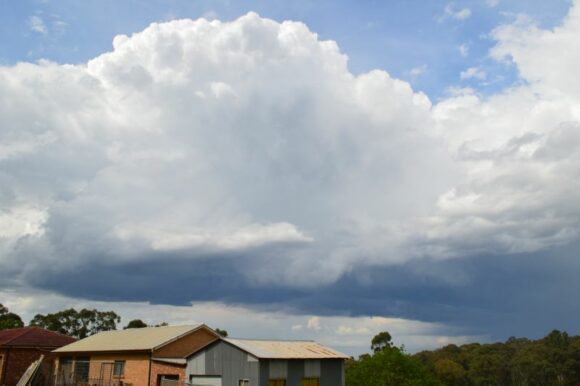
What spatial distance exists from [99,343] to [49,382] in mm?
5853

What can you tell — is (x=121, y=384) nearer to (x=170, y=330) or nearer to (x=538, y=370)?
(x=170, y=330)

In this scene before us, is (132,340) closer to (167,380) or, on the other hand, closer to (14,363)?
(167,380)

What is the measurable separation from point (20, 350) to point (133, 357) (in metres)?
18.4

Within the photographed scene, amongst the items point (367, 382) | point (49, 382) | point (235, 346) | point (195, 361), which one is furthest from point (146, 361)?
point (367, 382)

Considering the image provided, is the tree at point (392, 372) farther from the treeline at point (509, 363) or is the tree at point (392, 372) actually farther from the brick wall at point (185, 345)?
the treeline at point (509, 363)

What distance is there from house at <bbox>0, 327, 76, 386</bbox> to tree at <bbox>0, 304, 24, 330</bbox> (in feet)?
118

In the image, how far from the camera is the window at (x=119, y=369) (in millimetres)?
47281

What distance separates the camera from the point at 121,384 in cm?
4369

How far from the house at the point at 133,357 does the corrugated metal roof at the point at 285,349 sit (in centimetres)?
277

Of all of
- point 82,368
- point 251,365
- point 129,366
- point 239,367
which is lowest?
point 82,368

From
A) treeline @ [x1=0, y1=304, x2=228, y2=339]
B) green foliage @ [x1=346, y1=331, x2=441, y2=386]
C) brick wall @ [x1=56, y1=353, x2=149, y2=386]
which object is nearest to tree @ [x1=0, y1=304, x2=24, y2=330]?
treeline @ [x1=0, y1=304, x2=228, y2=339]

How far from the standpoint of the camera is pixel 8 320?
98125mm

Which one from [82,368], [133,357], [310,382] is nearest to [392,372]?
[310,382]

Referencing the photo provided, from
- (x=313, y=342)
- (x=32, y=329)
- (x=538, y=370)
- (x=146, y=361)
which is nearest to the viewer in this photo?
(x=146, y=361)
